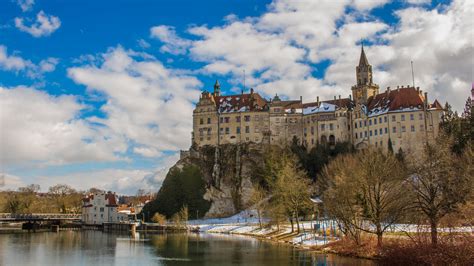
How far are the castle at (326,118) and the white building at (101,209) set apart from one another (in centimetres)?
3390

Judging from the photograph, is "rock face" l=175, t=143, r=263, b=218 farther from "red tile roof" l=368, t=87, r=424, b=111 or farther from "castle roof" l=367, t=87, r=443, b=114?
"red tile roof" l=368, t=87, r=424, b=111

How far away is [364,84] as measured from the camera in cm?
10894

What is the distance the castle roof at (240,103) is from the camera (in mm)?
106125

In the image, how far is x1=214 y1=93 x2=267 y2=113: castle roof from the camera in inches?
4178

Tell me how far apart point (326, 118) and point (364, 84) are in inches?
→ 616

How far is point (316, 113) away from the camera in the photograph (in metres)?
101

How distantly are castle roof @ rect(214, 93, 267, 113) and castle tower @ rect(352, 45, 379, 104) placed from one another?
20.4m

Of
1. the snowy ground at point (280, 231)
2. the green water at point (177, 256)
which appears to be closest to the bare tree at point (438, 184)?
the snowy ground at point (280, 231)

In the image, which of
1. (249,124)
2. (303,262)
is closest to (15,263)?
(303,262)

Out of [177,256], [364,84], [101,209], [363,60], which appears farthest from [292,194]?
[101,209]

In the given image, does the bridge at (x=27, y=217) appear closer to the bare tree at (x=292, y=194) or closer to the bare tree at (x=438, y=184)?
the bare tree at (x=292, y=194)

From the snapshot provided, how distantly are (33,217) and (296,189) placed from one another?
67.8 meters

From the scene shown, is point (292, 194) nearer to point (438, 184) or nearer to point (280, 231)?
point (280, 231)

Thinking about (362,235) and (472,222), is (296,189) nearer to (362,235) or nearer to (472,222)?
(362,235)
